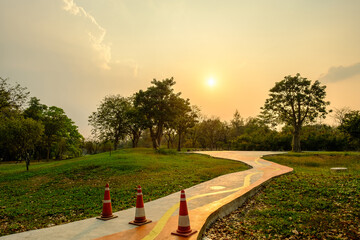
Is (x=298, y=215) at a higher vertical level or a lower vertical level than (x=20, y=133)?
lower

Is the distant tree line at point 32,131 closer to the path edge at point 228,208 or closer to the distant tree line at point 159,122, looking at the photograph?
the distant tree line at point 159,122

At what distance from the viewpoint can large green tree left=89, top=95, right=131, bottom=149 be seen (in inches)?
2008

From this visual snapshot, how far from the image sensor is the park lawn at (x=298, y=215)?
574 centimetres

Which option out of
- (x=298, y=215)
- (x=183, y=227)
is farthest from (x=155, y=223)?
(x=298, y=215)

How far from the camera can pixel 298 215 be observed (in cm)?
681

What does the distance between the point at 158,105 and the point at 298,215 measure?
1281 inches

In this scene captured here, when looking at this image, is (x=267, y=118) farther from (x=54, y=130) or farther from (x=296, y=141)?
(x=54, y=130)

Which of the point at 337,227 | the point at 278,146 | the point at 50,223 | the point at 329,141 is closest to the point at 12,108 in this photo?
the point at 50,223

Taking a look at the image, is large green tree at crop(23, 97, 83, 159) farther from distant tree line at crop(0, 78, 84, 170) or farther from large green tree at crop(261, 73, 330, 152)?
large green tree at crop(261, 73, 330, 152)

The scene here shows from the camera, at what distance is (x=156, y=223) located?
5.50 m

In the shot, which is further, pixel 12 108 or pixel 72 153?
pixel 72 153

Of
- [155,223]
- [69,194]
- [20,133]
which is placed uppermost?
[20,133]

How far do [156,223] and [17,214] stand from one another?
6.78 metres

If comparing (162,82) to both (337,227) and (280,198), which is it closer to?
(280,198)
